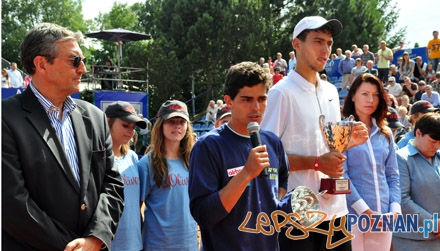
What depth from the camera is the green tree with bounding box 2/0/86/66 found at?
56188 millimetres

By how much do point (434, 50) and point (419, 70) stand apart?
3.05 ft

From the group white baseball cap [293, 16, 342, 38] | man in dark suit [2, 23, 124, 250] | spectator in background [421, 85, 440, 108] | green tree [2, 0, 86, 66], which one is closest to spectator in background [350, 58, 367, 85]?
spectator in background [421, 85, 440, 108]

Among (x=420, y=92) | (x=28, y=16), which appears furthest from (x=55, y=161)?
(x=28, y=16)

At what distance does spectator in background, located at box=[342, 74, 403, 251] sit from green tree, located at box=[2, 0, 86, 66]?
5473 centimetres

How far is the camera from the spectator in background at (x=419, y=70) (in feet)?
67.0

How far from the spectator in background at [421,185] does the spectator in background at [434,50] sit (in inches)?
659

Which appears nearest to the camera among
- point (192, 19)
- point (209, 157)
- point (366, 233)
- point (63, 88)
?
point (209, 157)

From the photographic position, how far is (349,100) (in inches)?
169

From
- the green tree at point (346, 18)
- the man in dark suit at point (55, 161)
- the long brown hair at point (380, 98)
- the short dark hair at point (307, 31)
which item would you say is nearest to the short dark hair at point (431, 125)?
the long brown hair at point (380, 98)

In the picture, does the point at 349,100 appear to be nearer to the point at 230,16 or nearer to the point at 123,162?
the point at 123,162

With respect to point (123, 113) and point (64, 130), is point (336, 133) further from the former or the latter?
point (123, 113)

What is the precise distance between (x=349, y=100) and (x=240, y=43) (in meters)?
31.5

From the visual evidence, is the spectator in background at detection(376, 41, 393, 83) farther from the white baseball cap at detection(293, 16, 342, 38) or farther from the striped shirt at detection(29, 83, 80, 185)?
the striped shirt at detection(29, 83, 80, 185)

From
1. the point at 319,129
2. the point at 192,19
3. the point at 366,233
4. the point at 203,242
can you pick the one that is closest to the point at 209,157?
the point at 203,242
